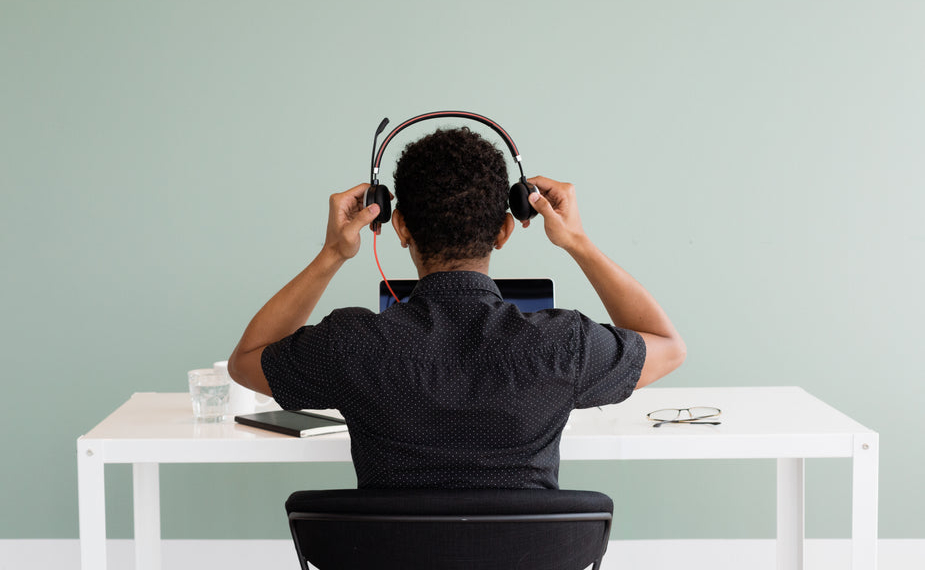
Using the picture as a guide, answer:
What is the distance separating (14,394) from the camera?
9.52 feet

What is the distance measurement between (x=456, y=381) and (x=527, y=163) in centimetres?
175

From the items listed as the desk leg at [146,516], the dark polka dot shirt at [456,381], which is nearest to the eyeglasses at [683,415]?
the dark polka dot shirt at [456,381]

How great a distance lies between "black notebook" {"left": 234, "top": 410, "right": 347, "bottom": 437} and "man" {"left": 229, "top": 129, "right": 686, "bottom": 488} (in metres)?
0.52

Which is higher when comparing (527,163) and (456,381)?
(527,163)

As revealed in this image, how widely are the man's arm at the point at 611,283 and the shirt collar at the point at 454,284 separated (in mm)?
174

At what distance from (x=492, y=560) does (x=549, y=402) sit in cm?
21

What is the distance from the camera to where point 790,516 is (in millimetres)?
2320

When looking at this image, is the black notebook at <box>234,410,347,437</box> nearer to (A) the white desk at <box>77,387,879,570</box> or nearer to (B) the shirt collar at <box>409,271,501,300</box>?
(A) the white desk at <box>77,387,879,570</box>

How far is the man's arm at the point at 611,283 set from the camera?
139cm

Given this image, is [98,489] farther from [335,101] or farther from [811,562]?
[811,562]

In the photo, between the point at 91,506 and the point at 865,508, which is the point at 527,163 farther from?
the point at 91,506

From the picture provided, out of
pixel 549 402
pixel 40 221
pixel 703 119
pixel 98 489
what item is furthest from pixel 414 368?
pixel 40 221

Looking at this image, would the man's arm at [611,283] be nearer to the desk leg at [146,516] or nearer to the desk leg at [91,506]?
the desk leg at [91,506]

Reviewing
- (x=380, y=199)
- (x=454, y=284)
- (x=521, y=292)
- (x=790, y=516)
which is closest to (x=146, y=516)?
(x=521, y=292)
